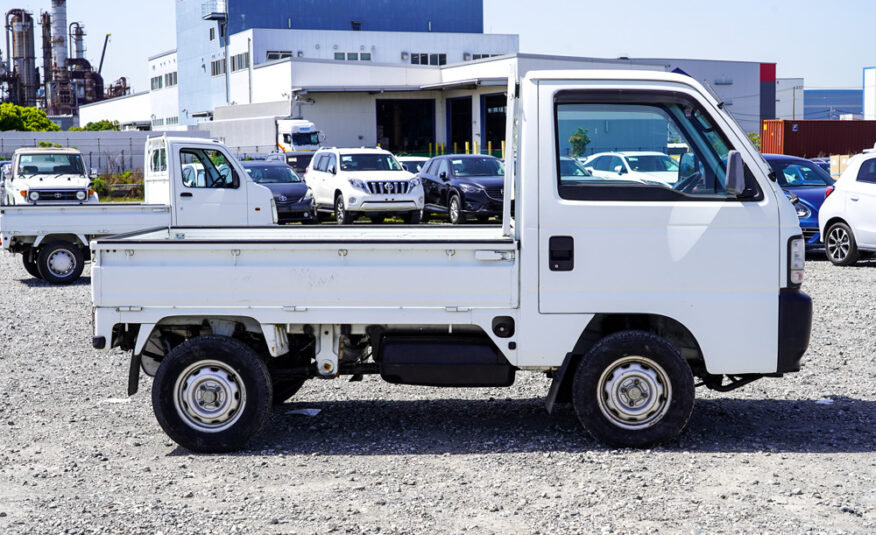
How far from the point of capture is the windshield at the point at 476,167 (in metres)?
27.0

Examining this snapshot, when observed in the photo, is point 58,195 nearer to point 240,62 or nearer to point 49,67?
point 240,62

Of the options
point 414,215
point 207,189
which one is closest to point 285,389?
point 207,189

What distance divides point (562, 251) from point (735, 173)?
3.58 ft

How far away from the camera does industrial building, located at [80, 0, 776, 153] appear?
2400 inches

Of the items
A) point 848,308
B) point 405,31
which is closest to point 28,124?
point 405,31

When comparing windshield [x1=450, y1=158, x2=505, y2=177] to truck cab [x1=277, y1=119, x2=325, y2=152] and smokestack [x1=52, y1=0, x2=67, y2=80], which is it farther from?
smokestack [x1=52, y1=0, x2=67, y2=80]

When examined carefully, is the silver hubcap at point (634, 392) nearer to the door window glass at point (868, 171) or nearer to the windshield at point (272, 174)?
the door window glass at point (868, 171)

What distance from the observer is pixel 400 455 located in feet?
21.4

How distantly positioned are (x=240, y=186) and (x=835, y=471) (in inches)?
494

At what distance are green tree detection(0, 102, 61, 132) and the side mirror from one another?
72.5 m

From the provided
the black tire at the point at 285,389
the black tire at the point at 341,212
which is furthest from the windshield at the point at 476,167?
the black tire at the point at 285,389

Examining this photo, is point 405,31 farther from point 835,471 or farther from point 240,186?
point 835,471

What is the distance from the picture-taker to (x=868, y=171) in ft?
52.5

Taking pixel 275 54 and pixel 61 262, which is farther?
pixel 275 54
